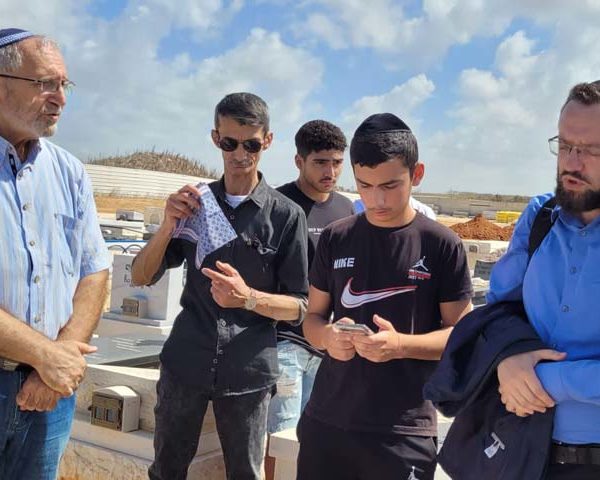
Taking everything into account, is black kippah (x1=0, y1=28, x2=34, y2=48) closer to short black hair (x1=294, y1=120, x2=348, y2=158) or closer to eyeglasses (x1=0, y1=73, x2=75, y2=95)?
eyeglasses (x1=0, y1=73, x2=75, y2=95)

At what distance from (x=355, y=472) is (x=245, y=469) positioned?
2.57 feet

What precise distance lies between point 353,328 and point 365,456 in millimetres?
480

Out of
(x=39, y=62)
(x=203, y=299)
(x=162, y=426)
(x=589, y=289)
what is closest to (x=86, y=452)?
(x=162, y=426)

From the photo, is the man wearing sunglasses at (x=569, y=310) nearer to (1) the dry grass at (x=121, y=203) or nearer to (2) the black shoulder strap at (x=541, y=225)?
(2) the black shoulder strap at (x=541, y=225)

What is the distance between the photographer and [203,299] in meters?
3.20

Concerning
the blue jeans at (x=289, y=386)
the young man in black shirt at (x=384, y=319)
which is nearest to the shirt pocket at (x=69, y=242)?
the young man in black shirt at (x=384, y=319)

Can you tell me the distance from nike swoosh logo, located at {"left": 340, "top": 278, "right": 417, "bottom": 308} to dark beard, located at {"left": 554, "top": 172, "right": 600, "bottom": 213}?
2.13 feet

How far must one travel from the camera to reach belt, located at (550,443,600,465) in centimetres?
196

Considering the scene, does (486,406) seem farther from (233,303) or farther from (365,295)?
(233,303)

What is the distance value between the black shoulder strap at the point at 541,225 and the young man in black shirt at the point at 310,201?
1936mm

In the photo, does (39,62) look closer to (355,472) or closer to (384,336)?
(384,336)

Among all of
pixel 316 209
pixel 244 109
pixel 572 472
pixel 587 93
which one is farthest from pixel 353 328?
pixel 316 209

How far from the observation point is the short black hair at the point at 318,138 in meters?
4.76

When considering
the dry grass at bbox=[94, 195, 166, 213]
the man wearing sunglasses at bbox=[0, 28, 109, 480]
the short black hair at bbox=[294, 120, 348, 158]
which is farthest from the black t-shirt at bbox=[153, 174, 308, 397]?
the dry grass at bbox=[94, 195, 166, 213]
